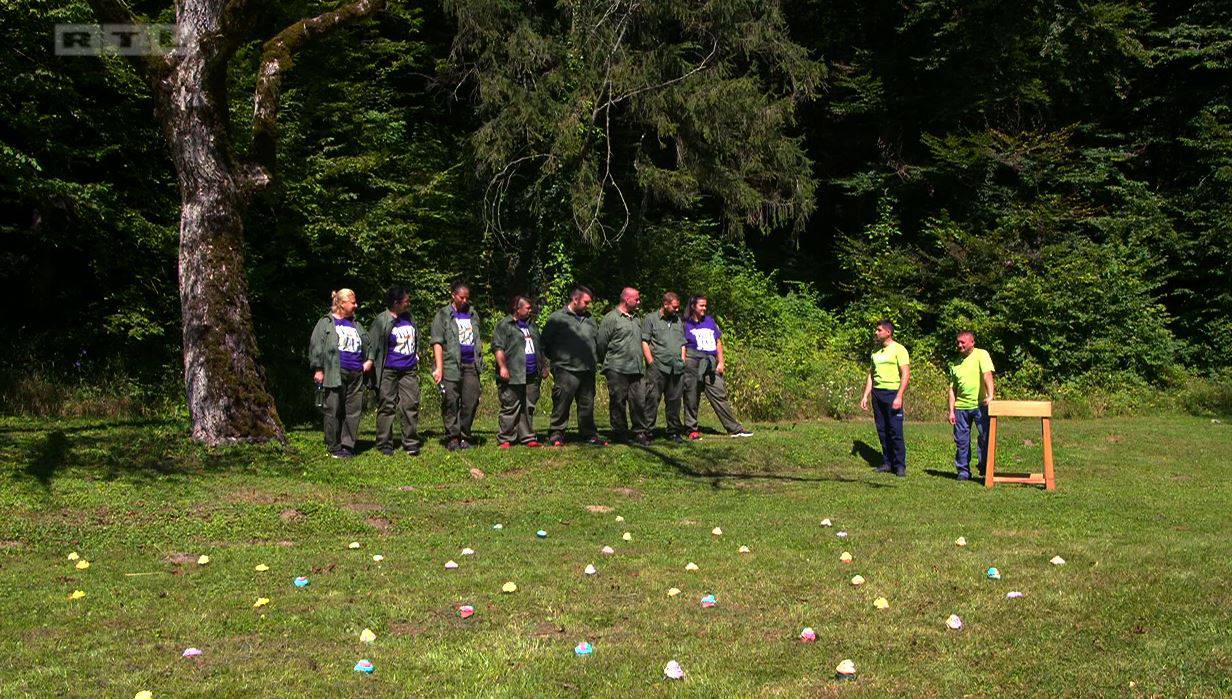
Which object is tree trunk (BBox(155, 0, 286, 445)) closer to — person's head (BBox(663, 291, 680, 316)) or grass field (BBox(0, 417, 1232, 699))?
grass field (BBox(0, 417, 1232, 699))

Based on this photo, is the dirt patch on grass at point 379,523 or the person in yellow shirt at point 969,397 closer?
the dirt patch on grass at point 379,523

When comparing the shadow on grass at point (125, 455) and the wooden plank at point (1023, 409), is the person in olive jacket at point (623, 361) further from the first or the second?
the wooden plank at point (1023, 409)

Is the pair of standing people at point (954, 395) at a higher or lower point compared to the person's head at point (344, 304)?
lower

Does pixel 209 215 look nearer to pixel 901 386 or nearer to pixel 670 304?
pixel 670 304

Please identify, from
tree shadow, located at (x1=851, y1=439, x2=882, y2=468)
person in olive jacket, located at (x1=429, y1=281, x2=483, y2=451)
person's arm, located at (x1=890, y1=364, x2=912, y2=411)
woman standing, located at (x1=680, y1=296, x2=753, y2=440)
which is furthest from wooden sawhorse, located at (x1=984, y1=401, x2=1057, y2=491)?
person in olive jacket, located at (x1=429, y1=281, x2=483, y2=451)

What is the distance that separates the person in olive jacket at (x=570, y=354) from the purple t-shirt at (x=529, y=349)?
0.92 feet

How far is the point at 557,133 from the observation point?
74.9 ft

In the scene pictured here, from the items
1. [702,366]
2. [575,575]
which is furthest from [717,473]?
[575,575]

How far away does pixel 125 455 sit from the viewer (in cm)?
1137

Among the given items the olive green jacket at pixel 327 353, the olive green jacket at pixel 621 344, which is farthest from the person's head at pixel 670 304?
the olive green jacket at pixel 327 353

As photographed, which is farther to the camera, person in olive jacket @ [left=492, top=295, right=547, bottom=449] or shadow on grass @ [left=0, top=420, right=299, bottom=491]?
person in olive jacket @ [left=492, top=295, right=547, bottom=449]

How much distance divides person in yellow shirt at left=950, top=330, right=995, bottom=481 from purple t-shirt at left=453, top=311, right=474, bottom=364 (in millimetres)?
5828

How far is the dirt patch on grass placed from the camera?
962cm

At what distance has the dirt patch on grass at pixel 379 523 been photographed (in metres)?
9.62
